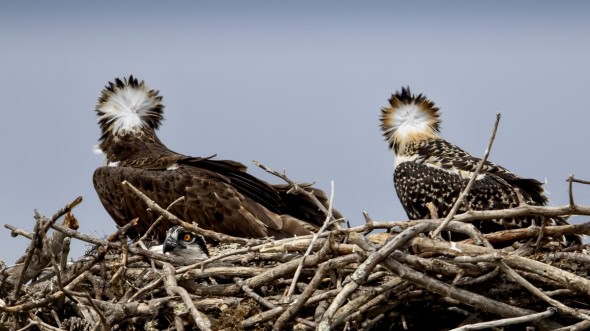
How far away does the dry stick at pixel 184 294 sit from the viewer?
545cm

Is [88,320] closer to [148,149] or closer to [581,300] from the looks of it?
[581,300]

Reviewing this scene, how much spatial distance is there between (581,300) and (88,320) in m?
2.76

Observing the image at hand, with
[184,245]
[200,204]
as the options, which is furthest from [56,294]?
[200,204]

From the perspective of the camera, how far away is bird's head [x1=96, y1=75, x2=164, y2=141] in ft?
33.3

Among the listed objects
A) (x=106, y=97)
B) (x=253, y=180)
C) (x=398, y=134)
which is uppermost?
(x=106, y=97)

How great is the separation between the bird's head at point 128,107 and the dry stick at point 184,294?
4.27 metres

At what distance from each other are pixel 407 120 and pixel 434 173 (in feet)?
3.68

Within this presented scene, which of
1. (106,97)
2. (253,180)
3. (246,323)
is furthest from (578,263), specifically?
(106,97)

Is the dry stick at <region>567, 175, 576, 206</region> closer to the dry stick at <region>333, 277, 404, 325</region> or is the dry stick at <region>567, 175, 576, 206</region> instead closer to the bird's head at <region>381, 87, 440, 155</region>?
the dry stick at <region>333, 277, 404, 325</region>

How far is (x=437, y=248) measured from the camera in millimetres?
5828

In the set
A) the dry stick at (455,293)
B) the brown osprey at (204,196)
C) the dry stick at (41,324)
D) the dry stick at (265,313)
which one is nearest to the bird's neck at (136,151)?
the brown osprey at (204,196)

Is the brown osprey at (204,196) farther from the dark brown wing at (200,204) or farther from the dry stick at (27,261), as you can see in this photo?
the dry stick at (27,261)

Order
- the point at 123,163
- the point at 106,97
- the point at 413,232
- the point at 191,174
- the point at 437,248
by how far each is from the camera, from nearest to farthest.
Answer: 1. the point at 413,232
2. the point at 437,248
3. the point at 191,174
4. the point at 123,163
5. the point at 106,97

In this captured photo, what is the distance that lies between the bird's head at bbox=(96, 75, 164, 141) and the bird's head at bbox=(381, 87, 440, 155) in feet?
7.29
